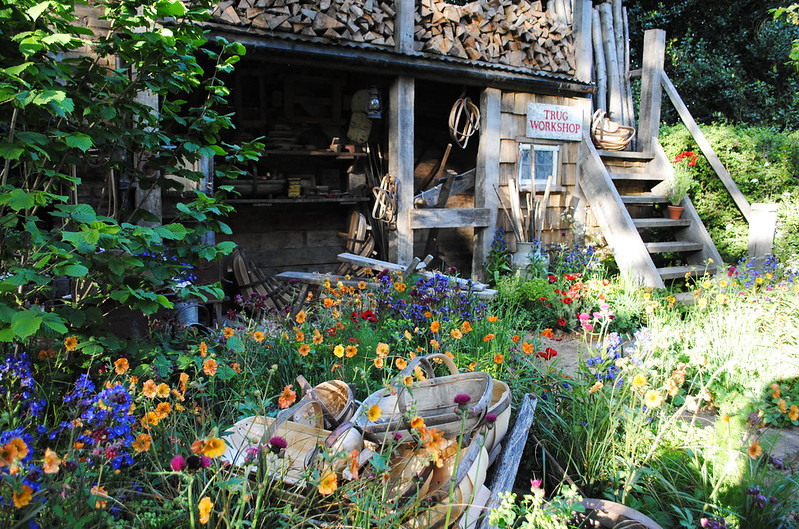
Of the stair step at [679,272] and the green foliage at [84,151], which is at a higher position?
the green foliage at [84,151]

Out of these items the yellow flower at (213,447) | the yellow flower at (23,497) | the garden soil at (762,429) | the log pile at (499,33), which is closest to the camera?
the yellow flower at (23,497)

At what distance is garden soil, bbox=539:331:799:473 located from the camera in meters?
2.58

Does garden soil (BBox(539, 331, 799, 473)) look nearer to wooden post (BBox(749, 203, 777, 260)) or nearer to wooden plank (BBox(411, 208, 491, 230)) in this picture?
wooden plank (BBox(411, 208, 491, 230))

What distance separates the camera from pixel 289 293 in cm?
590

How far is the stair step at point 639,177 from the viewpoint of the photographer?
6.78 m

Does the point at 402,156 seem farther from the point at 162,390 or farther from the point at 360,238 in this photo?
the point at 162,390

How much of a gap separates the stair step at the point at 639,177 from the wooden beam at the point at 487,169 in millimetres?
1624

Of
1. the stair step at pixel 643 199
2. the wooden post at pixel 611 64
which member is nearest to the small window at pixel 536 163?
the stair step at pixel 643 199

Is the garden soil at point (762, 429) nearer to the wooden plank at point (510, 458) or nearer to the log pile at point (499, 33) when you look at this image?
the wooden plank at point (510, 458)

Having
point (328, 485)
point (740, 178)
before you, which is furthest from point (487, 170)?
point (328, 485)

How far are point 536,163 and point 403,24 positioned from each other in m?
2.42

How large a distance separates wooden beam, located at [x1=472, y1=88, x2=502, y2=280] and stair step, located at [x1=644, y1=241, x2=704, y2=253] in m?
1.78

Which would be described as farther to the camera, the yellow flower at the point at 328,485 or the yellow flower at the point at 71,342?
the yellow flower at the point at 71,342

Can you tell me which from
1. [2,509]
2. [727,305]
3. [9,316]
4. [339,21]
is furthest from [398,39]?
[2,509]
